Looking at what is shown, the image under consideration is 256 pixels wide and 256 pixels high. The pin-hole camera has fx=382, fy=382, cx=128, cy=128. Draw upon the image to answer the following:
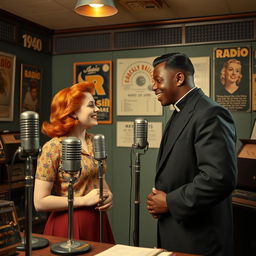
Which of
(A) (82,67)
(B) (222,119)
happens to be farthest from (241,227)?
(A) (82,67)

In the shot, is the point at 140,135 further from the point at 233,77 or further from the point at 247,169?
the point at 233,77

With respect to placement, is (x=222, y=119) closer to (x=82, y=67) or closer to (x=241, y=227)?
(x=241, y=227)

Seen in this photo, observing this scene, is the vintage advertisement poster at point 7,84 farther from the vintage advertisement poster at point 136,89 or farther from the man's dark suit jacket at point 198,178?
the man's dark suit jacket at point 198,178

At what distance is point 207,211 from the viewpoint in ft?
6.49

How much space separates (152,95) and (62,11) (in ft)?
4.78

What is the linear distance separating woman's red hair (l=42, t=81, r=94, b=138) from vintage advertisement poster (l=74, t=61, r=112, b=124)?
8.45 ft

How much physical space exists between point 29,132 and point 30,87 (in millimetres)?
3663

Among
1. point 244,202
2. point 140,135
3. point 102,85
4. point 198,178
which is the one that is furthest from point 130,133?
point 198,178

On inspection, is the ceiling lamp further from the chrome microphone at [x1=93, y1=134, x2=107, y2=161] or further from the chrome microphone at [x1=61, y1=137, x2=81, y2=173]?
the chrome microphone at [x1=61, y1=137, x2=81, y2=173]

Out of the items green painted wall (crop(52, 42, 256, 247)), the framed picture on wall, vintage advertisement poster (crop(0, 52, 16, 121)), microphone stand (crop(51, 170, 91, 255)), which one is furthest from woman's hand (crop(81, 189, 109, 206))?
the framed picture on wall

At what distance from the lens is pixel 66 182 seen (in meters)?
2.21

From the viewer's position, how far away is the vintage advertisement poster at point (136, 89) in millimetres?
4762

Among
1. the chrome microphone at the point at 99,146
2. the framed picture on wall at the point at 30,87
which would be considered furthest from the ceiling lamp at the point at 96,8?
the framed picture on wall at the point at 30,87

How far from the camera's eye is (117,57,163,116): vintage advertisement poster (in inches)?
187
